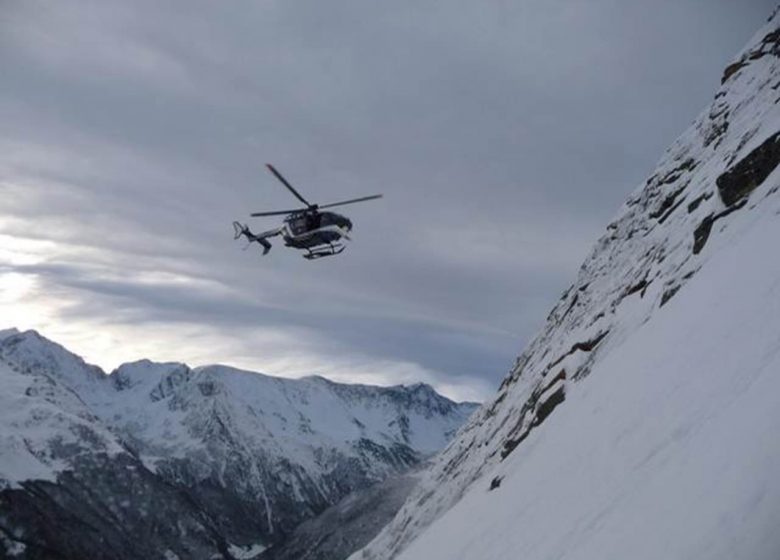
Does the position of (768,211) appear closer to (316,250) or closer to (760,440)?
(760,440)

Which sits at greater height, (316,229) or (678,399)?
(316,229)

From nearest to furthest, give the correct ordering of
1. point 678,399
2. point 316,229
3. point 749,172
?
point 678,399, point 749,172, point 316,229

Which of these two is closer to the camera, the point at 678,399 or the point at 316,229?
the point at 678,399

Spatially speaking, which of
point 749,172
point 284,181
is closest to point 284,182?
point 284,181

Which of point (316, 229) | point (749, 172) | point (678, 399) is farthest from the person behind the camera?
point (316, 229)

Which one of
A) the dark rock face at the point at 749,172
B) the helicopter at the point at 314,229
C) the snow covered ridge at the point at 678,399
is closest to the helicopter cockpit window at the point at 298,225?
the helicopter at the point at 314,229

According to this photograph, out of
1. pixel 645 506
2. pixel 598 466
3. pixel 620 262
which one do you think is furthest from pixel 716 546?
pixel 620 262

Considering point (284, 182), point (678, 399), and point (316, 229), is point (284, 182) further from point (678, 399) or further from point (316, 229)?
point (678, 399)
